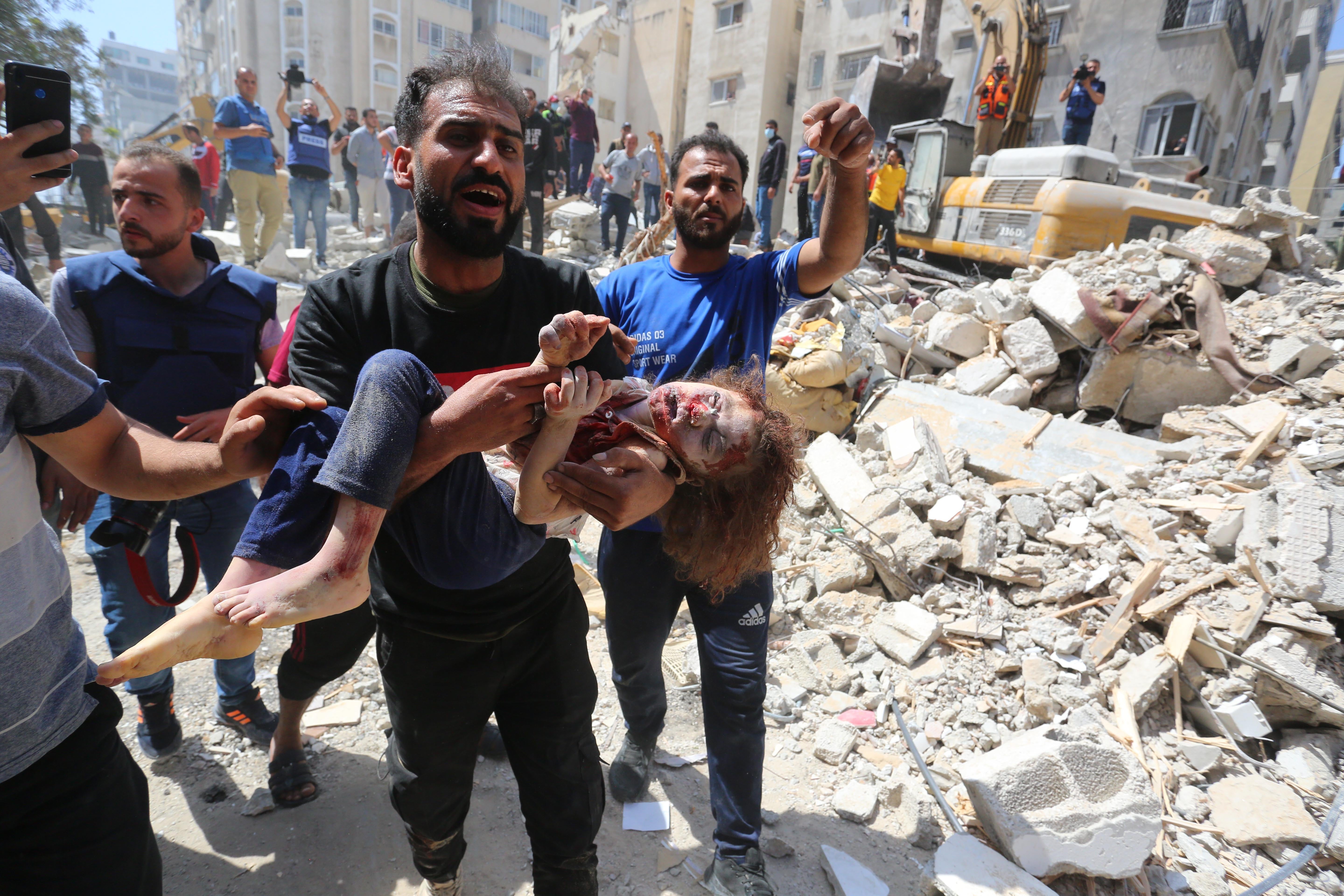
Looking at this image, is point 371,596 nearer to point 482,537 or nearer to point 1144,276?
point 482,537

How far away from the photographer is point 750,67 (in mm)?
26016

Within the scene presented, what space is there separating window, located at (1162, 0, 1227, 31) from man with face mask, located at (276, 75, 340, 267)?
20770 millimetres

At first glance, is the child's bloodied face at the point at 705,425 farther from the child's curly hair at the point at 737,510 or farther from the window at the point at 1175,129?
the window at the point at 1175,129

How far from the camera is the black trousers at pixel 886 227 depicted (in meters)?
10.3

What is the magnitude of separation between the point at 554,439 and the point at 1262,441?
5.17 meters

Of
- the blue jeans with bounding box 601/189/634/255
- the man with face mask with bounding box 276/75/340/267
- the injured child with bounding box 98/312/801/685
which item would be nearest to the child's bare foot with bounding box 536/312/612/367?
the injured child with bounding box 98/312/801/685

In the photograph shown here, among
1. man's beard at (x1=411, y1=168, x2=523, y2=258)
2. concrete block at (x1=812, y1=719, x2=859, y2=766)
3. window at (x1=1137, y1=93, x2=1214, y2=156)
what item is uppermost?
window at (x1=1137, y1=93, x2=1214, y2=156)

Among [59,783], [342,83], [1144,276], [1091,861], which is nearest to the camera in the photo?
[59,783]

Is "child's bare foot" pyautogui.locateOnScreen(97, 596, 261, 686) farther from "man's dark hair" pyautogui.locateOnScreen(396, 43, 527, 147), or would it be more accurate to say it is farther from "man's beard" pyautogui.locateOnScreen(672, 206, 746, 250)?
"man's beard" pyautogui.locateOnScreen(672, 206, 746, 250)

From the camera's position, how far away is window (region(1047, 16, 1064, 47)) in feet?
64.3

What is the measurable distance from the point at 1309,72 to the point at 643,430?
142 feet

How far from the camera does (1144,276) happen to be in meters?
6.16

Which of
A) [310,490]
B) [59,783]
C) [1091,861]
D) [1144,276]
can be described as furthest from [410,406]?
[1144,276]

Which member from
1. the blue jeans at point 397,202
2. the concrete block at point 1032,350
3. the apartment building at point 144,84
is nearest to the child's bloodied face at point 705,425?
the concrete block at point 1032,350
